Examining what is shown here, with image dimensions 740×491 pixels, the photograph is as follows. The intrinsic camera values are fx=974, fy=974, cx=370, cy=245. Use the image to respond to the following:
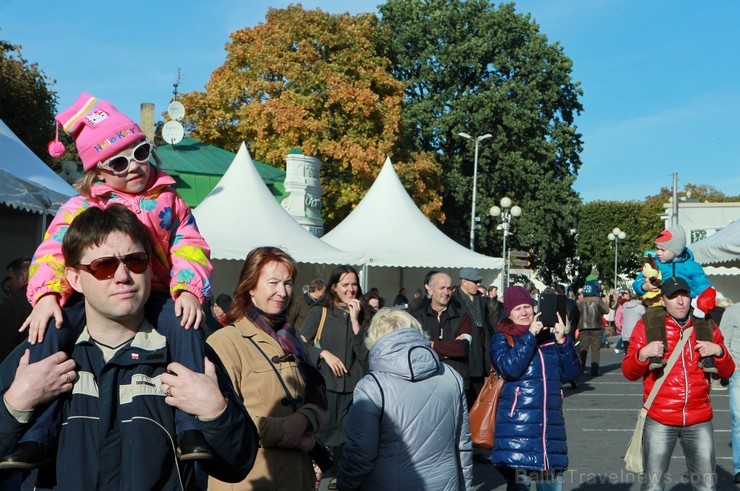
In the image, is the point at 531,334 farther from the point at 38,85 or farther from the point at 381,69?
the point at 381,69

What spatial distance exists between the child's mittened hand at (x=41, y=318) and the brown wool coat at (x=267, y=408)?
147 centimetres

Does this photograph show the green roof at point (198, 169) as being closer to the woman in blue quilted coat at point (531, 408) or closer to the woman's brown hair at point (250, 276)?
the woman in blue quilted coat at point (531, 408)

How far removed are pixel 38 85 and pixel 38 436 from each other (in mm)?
32654

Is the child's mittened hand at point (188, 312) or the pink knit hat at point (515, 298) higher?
the pink knit hat at point (515, 298)

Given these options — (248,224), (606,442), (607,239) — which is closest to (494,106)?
(248,224)

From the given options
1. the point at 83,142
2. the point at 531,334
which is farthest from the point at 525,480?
the point at 83,142

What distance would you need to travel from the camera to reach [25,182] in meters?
10.7

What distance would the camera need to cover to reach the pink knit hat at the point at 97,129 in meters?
3.11

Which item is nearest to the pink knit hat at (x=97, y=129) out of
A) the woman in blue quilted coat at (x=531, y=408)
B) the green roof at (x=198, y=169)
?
the woman in blue quilted coat at (x=531, y=408)

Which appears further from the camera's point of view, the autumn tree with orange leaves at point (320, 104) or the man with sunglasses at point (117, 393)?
the autumn tree with orange leaves at point (320, 104)

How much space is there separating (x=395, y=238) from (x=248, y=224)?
4888 mm

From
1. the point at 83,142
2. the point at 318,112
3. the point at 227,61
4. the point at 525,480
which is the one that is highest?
the point at 227,61

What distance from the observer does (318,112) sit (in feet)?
126

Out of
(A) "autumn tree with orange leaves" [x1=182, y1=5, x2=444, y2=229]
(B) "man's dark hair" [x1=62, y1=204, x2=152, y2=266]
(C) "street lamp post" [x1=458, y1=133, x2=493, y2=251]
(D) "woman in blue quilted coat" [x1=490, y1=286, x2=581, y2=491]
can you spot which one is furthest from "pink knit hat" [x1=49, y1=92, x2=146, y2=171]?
(C) "street lamp post" [x1=458, y1=133, x2=493, y2=251]
